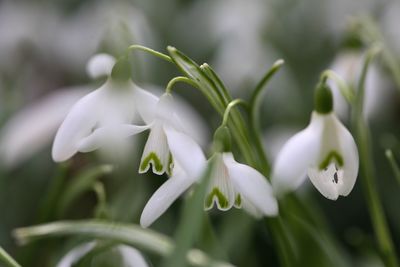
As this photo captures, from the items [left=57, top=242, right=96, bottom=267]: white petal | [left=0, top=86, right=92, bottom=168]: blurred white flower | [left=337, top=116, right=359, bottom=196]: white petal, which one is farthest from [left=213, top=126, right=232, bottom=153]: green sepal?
[left=0, top=86, right=92, bottom=168]: blurred white flower

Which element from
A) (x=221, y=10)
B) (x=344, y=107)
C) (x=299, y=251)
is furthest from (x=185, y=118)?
(x=221, y=10)

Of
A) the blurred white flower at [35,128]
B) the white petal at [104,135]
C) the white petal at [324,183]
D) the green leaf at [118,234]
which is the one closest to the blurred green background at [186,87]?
the blurred white flower at [35,128]

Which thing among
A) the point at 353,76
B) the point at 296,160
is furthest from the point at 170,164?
the point at 353,76

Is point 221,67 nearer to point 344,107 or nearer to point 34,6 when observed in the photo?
point 344,107

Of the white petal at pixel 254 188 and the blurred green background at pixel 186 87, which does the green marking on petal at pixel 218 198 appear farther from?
the blurred green background at pixel 186 87

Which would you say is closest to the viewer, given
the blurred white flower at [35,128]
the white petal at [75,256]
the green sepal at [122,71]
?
the green sepal at [122,71]

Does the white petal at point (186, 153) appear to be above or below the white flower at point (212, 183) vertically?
above

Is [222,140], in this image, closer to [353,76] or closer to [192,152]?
[192,152]

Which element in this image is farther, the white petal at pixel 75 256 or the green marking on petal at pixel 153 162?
the white petal at pixel 75 256
